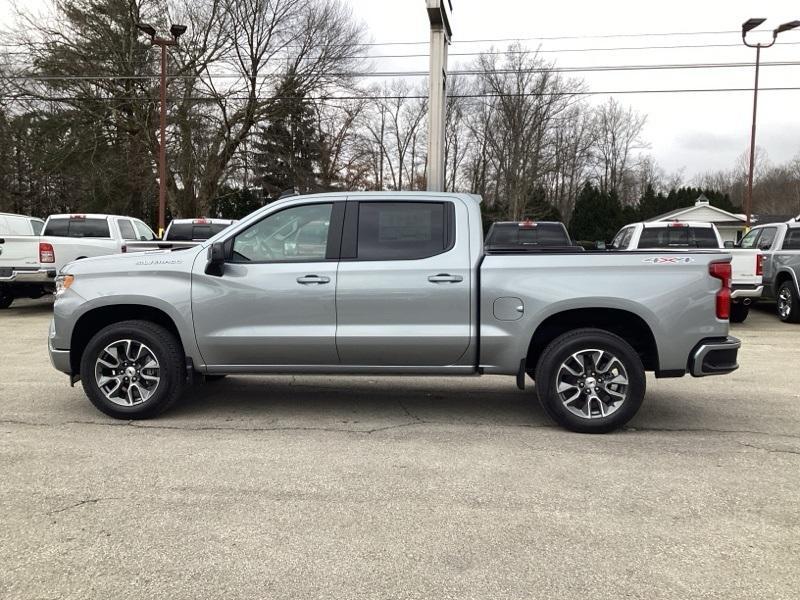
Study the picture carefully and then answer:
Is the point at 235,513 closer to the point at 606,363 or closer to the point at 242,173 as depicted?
the point at 606,363

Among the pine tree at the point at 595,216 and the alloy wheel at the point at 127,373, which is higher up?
the pine tree at the point at 595,216

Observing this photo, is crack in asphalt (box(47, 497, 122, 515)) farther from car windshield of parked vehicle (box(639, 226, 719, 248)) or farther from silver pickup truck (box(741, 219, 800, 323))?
silver pickup truck (box(741, 219, 800, 323))

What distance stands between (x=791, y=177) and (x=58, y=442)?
84.0 m

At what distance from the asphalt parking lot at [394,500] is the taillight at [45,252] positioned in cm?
775

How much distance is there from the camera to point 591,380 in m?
5.11

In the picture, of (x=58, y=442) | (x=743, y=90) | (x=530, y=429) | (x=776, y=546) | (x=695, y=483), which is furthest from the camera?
(x=743, y=90)

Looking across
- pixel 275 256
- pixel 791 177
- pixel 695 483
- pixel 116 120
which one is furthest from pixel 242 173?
pixel 791 177

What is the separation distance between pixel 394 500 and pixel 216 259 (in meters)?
2.54

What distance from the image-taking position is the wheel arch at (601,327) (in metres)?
5.19

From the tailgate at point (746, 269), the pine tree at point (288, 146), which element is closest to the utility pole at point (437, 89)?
the tailgate at point (746, 269)

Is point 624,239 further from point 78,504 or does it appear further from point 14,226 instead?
point 14,226

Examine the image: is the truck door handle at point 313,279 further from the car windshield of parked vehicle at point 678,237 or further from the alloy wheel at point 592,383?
the car windshield of parked vehicle at point 678,237

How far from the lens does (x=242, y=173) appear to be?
35594 millimetres

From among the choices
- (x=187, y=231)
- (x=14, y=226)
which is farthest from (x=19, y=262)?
(x=187, y=231)
